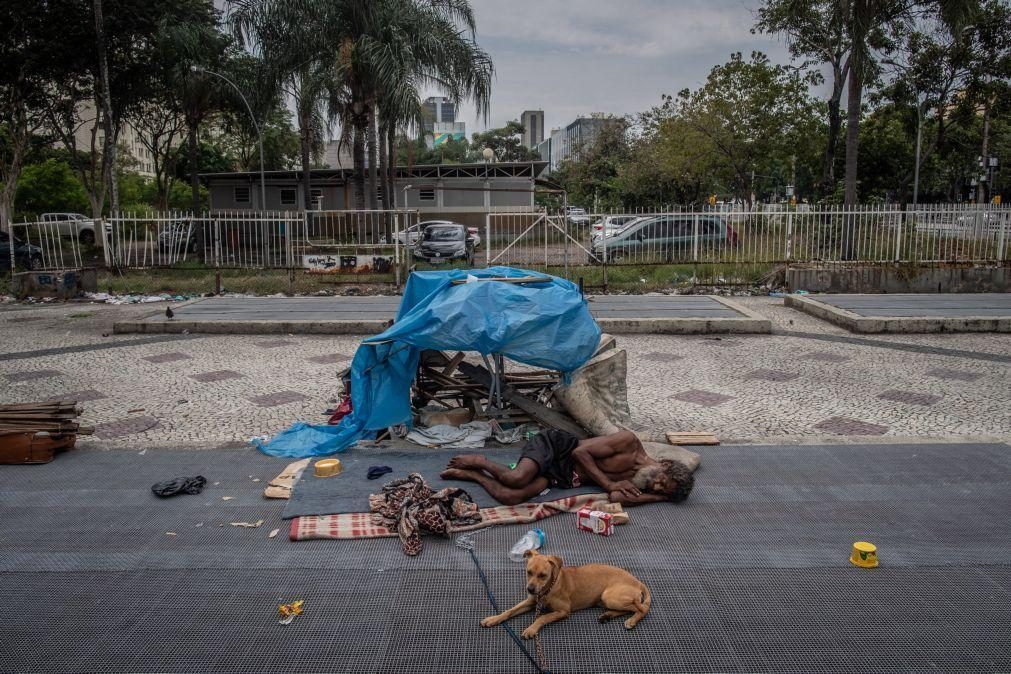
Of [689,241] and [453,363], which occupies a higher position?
[689,241]

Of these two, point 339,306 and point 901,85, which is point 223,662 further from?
point 901,85

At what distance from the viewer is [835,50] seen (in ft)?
81.1

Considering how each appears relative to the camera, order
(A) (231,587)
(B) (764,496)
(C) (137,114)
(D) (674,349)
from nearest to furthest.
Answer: (A) (231,587) < (B) (764,496) < (D) (674,349) < (C) (137,114)

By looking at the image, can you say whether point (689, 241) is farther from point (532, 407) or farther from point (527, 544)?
point (527, 544)

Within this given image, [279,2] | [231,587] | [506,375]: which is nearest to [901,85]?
[279,2]

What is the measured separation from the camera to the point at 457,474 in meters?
5.81

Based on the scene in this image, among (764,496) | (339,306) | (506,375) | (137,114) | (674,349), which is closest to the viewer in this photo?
(764,496)

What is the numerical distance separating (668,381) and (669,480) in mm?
4240

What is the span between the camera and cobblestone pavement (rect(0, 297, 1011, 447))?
25.2 feet

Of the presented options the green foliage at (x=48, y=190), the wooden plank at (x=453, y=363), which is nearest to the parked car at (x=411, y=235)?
the wooden plank at (x=453, y=363)

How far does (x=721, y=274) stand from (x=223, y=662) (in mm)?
16202

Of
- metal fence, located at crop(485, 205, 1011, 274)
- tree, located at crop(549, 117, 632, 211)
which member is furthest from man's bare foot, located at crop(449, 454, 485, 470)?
tree, located at crop(549, 117, 632, 211)

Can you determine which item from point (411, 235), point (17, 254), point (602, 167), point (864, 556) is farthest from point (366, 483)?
point (602, 167)

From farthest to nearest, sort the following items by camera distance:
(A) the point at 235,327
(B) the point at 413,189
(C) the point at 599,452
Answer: (B) the point at 413,189 → (A) the point at 235,327 → (C) the point at 599,452
